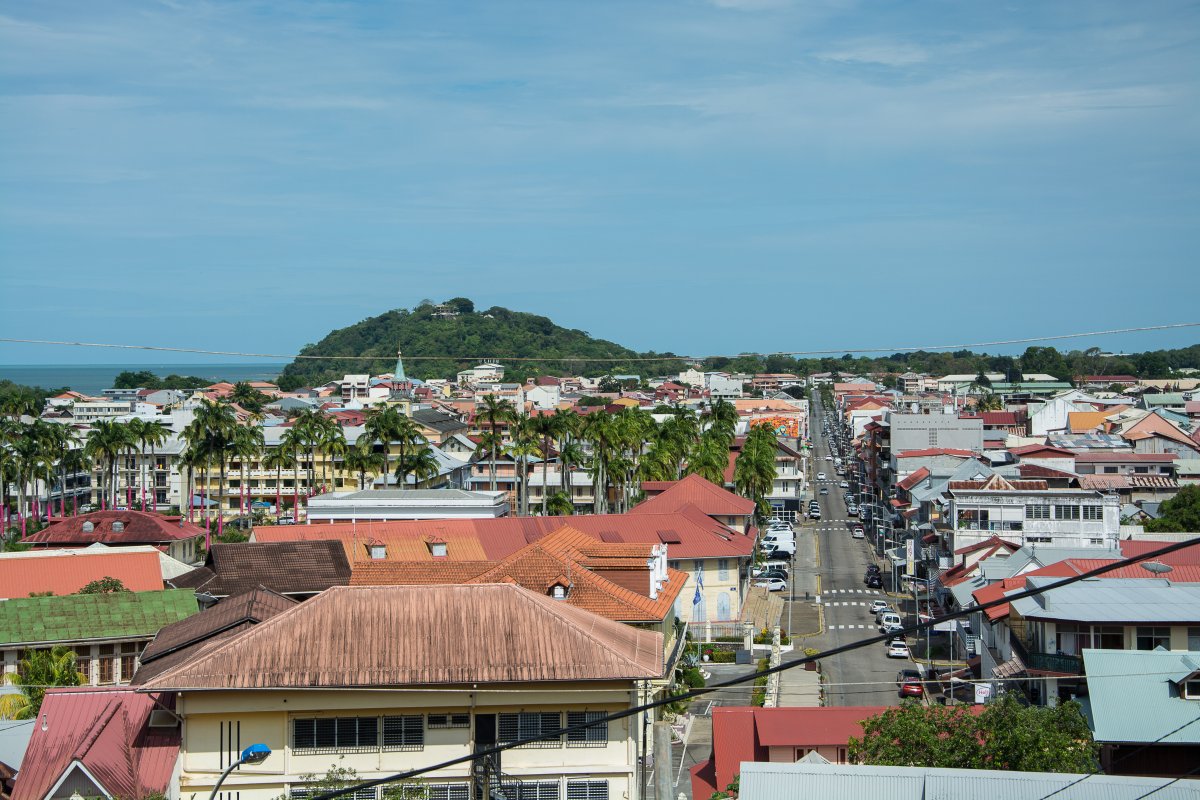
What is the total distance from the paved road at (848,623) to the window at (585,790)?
15.0 meters

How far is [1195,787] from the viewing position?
933 inches

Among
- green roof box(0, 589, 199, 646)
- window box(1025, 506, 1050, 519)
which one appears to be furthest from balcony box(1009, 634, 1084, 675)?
window box(1025, 506, 1050, 519)

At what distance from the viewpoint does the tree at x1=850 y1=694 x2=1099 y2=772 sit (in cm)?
2620

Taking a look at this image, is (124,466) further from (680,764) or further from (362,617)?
(362,617)

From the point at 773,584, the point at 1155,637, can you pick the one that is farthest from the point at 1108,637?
the point at 773,584

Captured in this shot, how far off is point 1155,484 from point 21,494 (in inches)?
3127

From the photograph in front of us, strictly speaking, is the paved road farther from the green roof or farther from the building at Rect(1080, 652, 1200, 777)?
the green roof

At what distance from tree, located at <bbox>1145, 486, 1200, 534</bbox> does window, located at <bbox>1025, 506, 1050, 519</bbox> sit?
771cm

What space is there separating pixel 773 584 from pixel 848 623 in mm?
11289

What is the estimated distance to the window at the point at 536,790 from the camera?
77.2 feet

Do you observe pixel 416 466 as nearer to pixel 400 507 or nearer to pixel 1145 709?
pixel 400 507

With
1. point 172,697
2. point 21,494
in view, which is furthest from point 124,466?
point 172,697

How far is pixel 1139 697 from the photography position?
105ft

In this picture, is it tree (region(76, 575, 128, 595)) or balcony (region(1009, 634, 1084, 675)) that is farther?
tree (region(76, 575, 128, 595))
